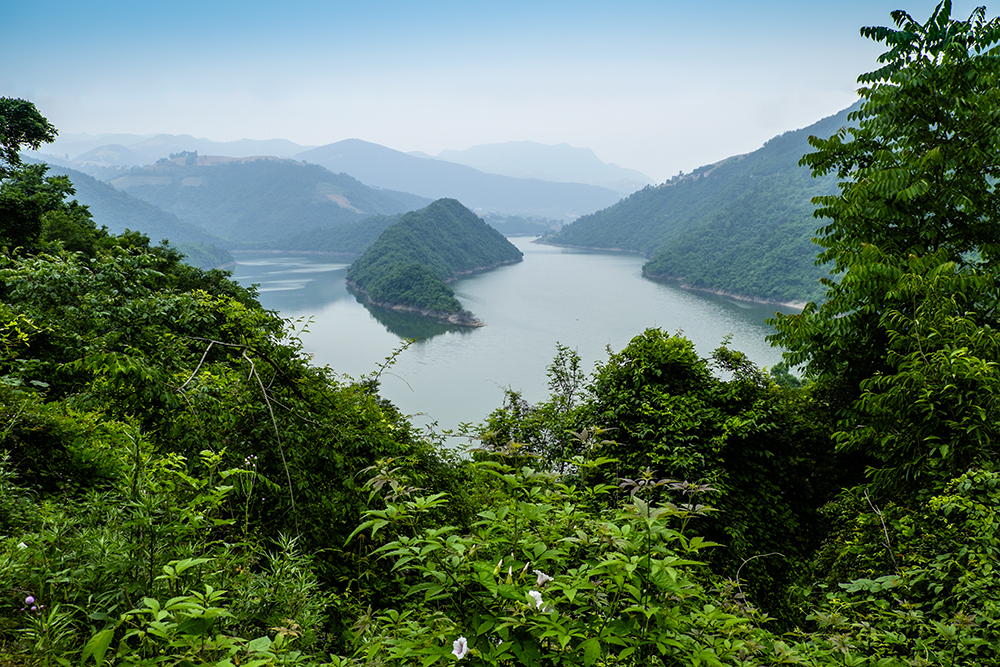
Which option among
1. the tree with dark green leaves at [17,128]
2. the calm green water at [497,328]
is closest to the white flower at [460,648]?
the calm green water at [497,328]

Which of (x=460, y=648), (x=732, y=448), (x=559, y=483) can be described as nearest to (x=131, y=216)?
(x=732, y=448)

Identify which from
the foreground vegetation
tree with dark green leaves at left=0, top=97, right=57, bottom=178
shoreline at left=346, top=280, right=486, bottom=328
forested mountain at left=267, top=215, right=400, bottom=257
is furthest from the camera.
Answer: forested mountain at left=267, top=215, right=400, bottom=257

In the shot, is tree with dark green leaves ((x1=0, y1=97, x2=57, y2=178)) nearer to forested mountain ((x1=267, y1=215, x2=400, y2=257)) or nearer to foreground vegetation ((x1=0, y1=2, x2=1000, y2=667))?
foreground vegetation ((x1=0, y1=2, x2=1000, y2=667))

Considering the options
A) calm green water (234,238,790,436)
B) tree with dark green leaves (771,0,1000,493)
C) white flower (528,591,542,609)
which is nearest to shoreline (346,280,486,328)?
calm green water (234,238,790,436)

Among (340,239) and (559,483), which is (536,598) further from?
(340,239)

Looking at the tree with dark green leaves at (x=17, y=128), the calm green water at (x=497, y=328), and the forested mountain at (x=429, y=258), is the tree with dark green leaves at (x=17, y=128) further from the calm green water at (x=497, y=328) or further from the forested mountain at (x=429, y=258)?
the forested mountain at (x=429, y=258)

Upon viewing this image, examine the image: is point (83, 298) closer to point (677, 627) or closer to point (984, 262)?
point (677, 627)

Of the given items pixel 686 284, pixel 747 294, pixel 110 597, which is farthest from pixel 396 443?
pixel 686 284
